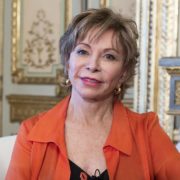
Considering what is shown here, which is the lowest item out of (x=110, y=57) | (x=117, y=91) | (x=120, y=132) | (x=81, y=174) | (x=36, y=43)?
(x=81, y=174)

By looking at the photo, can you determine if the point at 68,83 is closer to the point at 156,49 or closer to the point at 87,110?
the point at 87,110

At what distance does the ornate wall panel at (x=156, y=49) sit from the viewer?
1995 millimetres

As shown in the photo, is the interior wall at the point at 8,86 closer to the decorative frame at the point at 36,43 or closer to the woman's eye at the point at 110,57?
the decorative frame at the point at 36,43

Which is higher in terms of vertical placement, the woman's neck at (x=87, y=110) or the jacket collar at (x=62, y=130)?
the woman's neck at (x=87, y=110)

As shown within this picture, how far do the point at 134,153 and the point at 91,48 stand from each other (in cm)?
36

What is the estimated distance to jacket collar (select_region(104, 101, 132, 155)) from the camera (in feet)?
4.02

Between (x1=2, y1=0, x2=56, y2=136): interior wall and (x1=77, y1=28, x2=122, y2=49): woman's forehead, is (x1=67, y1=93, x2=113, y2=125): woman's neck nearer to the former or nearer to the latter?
(x1=77, y1=28, x2=122, y2=49): woman's forehead

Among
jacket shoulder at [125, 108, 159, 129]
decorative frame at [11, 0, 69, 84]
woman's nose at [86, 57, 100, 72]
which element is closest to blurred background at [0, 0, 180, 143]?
decorative frame at [11, 0, 69, 84]

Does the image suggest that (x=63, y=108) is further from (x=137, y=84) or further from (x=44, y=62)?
(x=44, y=62)

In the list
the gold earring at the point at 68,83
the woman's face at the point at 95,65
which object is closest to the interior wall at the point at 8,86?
the gold earring at the point at 68,83

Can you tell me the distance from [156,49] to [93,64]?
946mm

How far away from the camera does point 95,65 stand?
1.16m

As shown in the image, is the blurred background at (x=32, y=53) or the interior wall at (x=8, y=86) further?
the interior wall at (x=8, y=86)

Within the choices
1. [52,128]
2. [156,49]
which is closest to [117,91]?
[52,128]
